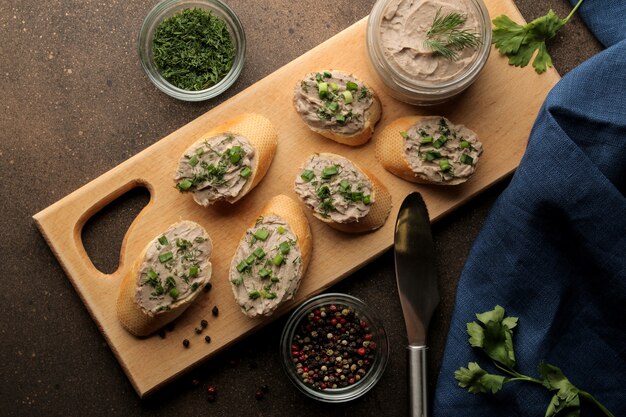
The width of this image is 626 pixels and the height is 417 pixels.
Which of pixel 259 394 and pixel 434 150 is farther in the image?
pixel 259 394

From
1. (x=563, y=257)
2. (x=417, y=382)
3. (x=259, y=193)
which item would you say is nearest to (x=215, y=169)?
(x=259, y=193)

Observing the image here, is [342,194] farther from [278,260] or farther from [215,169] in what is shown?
[215,169]

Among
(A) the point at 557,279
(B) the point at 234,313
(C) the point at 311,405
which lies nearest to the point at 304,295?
(B) the point at 234,313

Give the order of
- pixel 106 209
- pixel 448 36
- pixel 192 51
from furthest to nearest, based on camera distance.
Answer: pixel 106 209 < pixel 192 51 < pixel 448 36

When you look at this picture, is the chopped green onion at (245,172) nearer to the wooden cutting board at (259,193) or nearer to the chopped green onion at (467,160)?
the wooden cutting board at (259,193)

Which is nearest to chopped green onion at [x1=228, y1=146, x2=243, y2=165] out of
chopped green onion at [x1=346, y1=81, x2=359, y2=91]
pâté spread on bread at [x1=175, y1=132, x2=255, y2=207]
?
pâté spread on bread at [x1=175, y1=132, x2=255, y2=207]

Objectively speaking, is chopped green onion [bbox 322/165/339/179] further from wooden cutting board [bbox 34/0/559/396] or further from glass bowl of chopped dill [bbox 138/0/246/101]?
glass bowl of chopped dill [bbox 138/0/246/101]

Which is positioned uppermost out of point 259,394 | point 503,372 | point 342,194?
point 342,194
